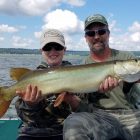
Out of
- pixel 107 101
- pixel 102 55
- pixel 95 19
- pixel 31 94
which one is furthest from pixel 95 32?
pixel 31 94

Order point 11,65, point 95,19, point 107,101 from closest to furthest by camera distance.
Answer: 1. point 107,101
2. point 95,19
3. point 11,65

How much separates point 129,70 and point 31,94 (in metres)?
1.36

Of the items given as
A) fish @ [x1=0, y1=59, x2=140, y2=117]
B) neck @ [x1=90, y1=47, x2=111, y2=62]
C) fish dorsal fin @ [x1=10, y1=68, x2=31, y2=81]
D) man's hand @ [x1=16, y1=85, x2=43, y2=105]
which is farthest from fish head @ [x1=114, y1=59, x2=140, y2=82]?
fish dorsal fin @ [x1=10, y1=68, x2=31, y2=81]

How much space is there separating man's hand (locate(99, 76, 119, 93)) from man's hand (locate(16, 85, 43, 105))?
805 mm

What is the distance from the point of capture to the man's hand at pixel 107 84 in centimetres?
496

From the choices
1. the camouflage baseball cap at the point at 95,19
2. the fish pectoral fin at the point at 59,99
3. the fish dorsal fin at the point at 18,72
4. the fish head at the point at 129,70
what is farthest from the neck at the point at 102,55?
the fish dorsal fin at the point at 18,72

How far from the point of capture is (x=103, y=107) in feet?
17.9

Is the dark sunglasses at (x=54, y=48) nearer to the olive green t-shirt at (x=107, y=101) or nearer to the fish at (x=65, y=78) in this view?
the fish at (x=65, y=78)

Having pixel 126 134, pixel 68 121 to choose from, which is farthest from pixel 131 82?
pixel 68 121

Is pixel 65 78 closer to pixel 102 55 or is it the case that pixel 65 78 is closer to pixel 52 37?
pixel 52 37

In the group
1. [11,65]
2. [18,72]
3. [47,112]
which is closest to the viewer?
[18,72]

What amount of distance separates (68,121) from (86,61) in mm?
1327

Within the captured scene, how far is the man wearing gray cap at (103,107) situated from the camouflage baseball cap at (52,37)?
553mm

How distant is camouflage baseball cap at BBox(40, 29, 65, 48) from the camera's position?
5.35 m
